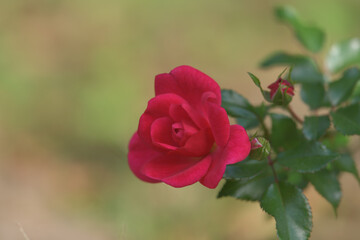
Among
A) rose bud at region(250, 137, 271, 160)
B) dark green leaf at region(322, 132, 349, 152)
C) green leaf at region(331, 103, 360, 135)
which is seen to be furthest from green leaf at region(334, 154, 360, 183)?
rose bud at region(250, 137, 271, 160)

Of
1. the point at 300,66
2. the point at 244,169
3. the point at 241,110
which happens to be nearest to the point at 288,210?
the point at 244,169

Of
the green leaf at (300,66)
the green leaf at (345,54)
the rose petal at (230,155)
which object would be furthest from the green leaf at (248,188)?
the green leaf at (345,54)

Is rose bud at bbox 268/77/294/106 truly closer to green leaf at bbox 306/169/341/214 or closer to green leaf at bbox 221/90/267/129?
green leaf at bbox 221/90/267/129

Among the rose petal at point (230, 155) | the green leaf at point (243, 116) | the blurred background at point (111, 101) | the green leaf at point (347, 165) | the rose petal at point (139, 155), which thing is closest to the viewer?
the rose petal at point (230, 155)

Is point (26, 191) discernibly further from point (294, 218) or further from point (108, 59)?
point (294, 218)

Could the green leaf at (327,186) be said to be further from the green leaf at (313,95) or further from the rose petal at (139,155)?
the rose petal at (139,155)

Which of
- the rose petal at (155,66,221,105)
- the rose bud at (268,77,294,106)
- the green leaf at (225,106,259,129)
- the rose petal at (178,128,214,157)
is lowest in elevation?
the green leaf at (225,106,259,129)

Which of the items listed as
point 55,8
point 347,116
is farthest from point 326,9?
point 347,116
